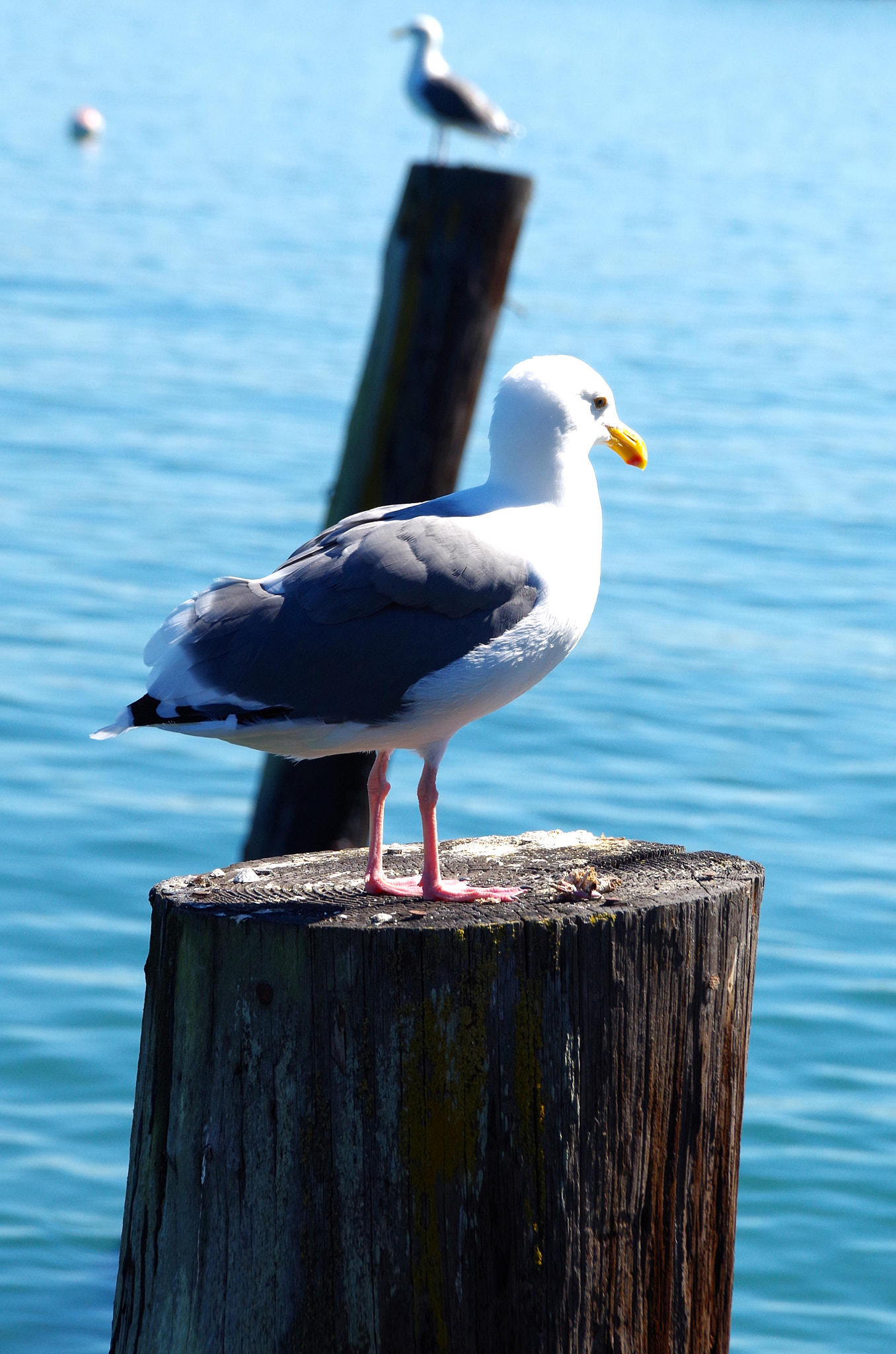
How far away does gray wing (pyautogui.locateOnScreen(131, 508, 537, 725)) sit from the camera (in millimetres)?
3172

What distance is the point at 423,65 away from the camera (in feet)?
58.1

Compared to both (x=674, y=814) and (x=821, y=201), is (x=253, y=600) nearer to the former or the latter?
(x=674, y=814)

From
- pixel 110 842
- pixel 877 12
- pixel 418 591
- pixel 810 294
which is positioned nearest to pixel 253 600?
pixel 418 591

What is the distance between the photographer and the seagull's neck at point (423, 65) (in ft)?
57.8

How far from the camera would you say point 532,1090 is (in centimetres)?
288

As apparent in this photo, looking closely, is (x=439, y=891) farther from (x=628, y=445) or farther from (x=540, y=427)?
(x=628, y=445)

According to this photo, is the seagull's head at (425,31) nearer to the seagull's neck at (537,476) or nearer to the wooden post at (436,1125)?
the seagull's neck at (537,476)

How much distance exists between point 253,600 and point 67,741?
6.06 metres

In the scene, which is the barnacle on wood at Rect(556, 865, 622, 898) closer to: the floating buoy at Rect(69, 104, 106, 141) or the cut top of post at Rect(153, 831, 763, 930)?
the cut top of post at Rect(153, 831, 763, 930)

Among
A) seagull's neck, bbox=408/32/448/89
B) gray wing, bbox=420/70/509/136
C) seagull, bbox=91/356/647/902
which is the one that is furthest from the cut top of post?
seagull's neck, bbox=408/32/448/89

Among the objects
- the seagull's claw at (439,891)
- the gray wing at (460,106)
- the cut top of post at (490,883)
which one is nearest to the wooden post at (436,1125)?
the cut top of post at (490,883)

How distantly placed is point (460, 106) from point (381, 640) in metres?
15.0

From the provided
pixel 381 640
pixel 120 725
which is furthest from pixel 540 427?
pixel 120 725

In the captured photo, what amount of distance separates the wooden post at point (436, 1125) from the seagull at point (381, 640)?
0.34m
